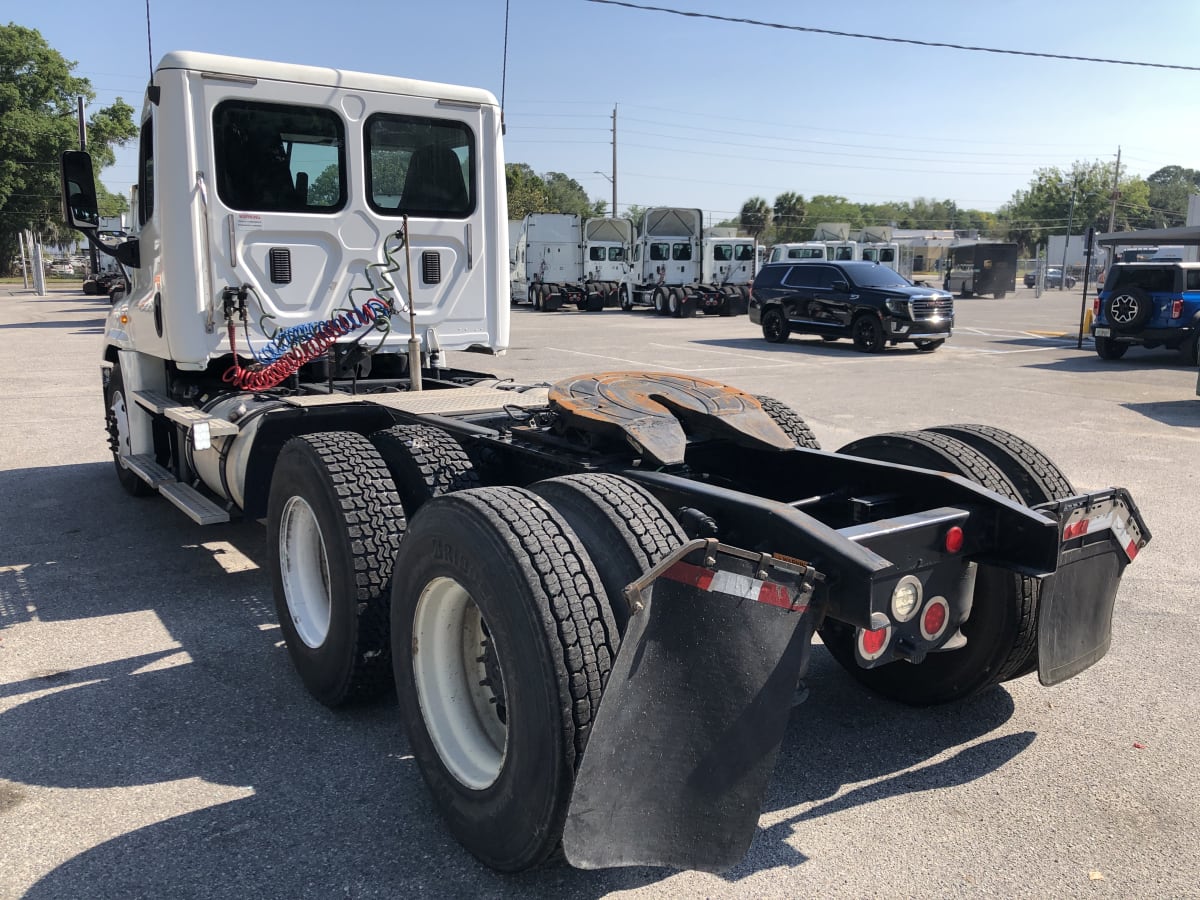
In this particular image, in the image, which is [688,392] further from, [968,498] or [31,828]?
[31,828]

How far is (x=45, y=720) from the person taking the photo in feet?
12.0

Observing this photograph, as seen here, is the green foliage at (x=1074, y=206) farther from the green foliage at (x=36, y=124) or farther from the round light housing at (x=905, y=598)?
the round light housing at (x=905, y=598)

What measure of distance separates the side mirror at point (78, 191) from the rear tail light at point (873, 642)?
5.24 metres

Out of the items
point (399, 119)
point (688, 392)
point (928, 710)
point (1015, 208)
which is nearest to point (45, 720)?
point (688, 392)

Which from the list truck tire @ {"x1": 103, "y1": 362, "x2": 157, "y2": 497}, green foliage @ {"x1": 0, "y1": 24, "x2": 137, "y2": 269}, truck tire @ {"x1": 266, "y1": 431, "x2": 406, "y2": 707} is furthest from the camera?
green foliage @ {"x1": 0, "y1": 24, "x2": 137, "y2": 269}

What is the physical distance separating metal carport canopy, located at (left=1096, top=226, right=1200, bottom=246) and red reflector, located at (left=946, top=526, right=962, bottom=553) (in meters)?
18.3

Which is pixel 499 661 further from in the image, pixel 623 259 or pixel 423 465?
pixel 623 259

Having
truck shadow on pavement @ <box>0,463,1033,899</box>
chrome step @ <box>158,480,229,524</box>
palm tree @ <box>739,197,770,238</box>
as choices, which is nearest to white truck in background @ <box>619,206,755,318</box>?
chrome step @ <box>158,480,229,524</box>

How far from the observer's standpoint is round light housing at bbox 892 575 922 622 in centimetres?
268

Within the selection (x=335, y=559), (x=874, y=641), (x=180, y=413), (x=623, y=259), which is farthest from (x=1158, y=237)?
(x=623, y=259)

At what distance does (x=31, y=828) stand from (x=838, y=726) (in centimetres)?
277

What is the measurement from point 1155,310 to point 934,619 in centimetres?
1700

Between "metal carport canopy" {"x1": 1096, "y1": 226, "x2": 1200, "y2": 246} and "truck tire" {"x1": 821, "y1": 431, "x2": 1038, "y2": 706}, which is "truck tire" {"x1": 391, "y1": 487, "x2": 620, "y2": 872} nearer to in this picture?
"truck tire" {"x1": 821, "y1": 431, "x2": 1038, "y2": 706}

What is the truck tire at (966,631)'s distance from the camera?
330 centimetres
